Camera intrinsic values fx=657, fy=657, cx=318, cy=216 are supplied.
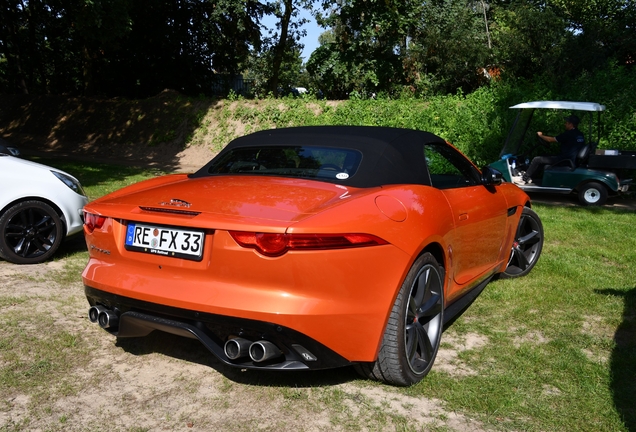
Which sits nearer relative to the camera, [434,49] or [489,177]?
[489,177]

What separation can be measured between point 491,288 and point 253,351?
11.1 ft

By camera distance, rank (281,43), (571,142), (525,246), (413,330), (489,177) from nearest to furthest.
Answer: (413,330) → (489,177) → (525,246) → (571,142) → (281,43)

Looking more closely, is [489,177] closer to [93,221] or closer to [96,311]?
[93,221]

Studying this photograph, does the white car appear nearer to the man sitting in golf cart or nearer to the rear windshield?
the rear windshield

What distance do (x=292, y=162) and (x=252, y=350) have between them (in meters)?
1.54

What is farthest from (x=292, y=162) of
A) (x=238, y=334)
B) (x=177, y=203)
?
(x=238, y=334)

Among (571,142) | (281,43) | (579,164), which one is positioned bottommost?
(579,164)

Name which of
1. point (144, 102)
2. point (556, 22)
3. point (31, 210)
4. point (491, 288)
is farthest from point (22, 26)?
point (491, 288)

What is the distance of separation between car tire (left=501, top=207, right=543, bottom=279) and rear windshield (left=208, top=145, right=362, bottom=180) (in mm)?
2713

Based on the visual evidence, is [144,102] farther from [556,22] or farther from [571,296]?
[571,296]

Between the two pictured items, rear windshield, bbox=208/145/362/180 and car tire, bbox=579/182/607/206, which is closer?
rear windshield, bbox=208/145/362/180

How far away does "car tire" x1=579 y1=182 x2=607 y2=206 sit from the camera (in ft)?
40.0

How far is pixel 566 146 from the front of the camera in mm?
12742

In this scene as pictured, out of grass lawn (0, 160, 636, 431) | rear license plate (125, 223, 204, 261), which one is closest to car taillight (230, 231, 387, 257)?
rear license plate (125, 223, 204, 261)
